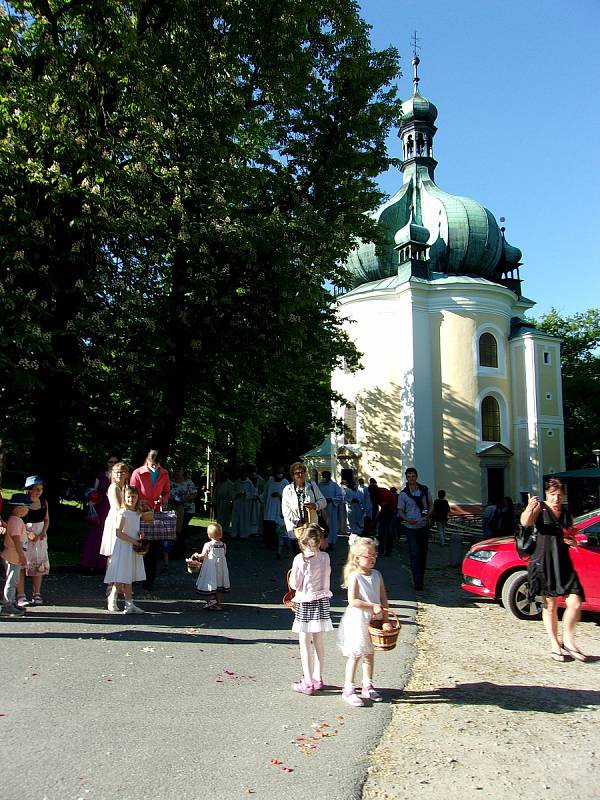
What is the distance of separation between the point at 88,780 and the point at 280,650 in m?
3.52

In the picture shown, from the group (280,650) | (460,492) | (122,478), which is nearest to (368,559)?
(280,650)

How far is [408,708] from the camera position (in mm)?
5621

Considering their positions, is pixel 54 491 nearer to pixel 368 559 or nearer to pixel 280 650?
pixel 280 650

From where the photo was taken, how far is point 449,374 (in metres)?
36.4

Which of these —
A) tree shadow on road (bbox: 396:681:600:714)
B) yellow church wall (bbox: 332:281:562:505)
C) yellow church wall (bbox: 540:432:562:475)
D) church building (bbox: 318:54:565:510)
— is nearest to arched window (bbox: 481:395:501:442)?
church building (bbox: 318:54:565:510)

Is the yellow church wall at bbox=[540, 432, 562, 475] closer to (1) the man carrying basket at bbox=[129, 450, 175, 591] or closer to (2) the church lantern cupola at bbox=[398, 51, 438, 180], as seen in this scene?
(2) the church lantern cupola at bbox=[398, 51, 438, 180]

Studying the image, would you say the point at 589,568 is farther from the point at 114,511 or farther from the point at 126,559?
the point at 114,511

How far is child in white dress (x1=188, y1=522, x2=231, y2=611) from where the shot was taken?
918 centimetres

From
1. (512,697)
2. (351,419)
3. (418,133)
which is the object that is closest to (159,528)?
(512,697)

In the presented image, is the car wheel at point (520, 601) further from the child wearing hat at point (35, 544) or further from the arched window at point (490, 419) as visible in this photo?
the arched window at point (490, 419)

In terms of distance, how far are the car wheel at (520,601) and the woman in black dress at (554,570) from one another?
1834mm

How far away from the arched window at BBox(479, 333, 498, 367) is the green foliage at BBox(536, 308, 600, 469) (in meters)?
12.9

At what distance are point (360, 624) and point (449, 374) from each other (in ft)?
104

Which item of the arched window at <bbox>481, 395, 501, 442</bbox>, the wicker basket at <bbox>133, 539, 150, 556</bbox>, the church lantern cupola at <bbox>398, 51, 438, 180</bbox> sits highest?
the church lantern cupola at <bbox>398, 51, 438, 180</bbox>
